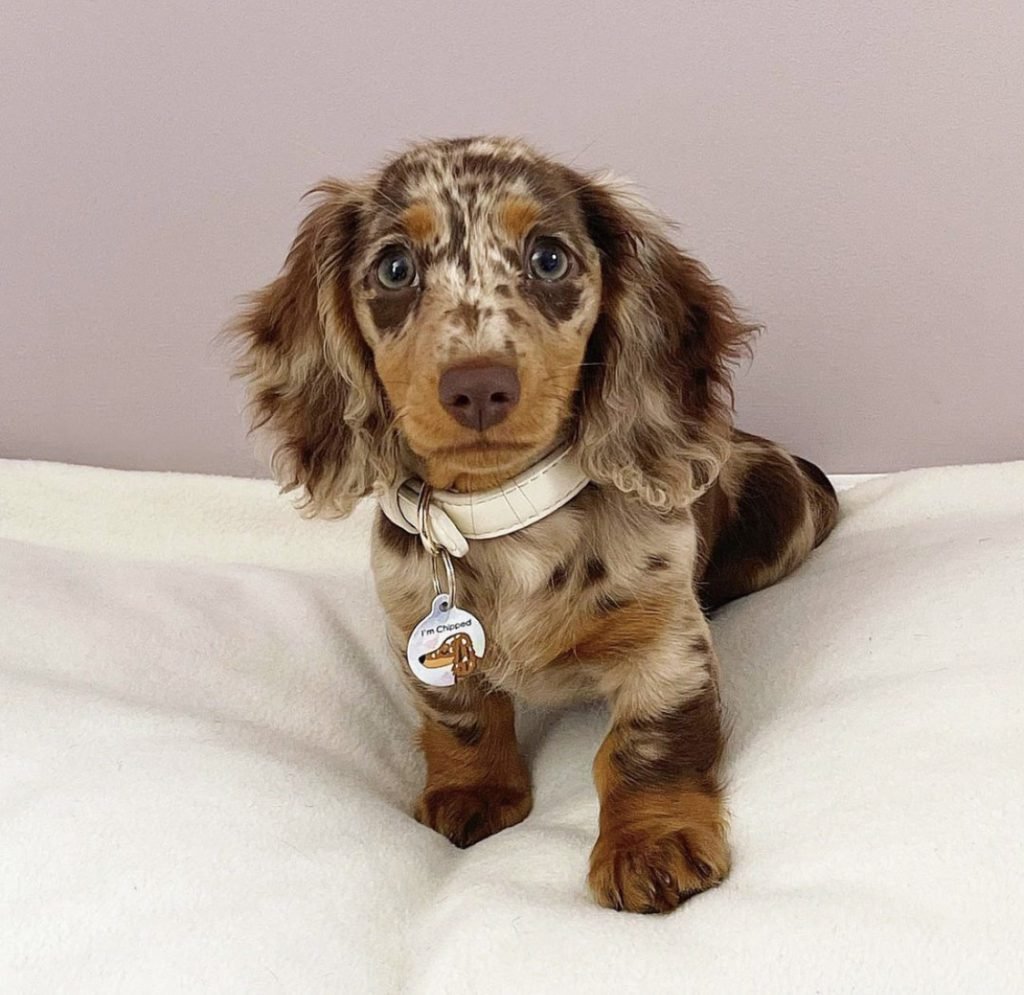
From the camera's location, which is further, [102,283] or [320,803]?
[102,283]

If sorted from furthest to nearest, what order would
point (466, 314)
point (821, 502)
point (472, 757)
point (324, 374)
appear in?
point (821, 502)
point (472, 757)
point (324, 374)
point (466, 314)

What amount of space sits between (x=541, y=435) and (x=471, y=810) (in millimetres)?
582

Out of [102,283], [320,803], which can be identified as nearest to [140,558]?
[102,283]

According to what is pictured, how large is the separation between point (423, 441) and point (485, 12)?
1.18 m

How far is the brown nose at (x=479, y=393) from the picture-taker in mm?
1354

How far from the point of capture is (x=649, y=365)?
1650 mm

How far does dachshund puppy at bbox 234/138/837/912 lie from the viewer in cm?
149

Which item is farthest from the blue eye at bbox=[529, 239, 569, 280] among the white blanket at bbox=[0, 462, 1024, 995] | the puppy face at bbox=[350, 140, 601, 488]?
the white blanket at bbox=[0, 462, 1024, 995]

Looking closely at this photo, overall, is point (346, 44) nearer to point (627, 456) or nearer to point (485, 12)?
point (485, 12)

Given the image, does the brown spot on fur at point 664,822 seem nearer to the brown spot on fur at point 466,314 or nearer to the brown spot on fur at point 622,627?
the brown spot on fur at point 622,627

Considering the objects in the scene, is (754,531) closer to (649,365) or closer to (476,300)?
(649,365)

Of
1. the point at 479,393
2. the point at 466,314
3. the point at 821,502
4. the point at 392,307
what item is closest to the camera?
the point at 479,393

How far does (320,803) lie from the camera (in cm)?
157

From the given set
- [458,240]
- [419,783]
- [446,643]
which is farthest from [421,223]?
[419,783]
